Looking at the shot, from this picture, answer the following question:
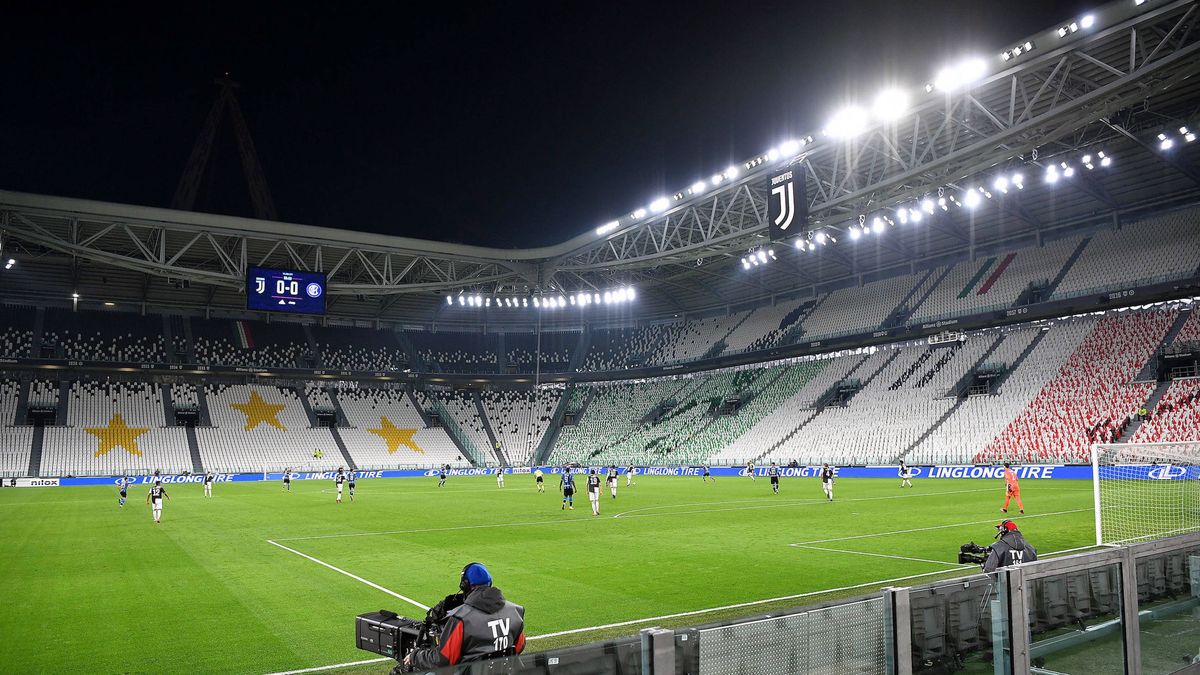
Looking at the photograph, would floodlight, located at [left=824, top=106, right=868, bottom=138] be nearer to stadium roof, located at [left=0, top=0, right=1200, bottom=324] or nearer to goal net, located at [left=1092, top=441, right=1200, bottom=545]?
stadium roof, located at [left=0, top=0, right=1200, bottom=324]

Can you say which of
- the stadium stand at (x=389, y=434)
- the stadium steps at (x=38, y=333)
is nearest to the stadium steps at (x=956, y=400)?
the stadium stand at (x=389, y=434)

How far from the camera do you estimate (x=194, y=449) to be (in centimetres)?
5766

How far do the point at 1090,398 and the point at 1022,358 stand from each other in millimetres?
6461

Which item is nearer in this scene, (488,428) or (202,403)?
(202,403)

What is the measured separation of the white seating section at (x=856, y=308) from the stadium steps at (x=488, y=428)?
29.4 m

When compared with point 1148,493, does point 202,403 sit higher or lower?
higher

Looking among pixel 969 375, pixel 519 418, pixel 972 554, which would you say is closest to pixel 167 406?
pixel 519 418

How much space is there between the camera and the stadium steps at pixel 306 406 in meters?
65.7

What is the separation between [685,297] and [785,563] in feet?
189

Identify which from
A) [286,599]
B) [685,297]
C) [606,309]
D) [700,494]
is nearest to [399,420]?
[606,309]

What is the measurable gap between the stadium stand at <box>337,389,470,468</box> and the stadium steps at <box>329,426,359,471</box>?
0.33 metres

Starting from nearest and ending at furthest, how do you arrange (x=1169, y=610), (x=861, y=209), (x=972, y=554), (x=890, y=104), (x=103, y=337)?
(x=1169, y=610)
(x=972, y=554)
(x=890, y=104)
(x=861, y=209)
(x=103, y=337)

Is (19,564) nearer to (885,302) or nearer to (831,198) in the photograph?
(831,198)

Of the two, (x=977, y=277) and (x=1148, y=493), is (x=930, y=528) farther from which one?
(x=977, y=277)
